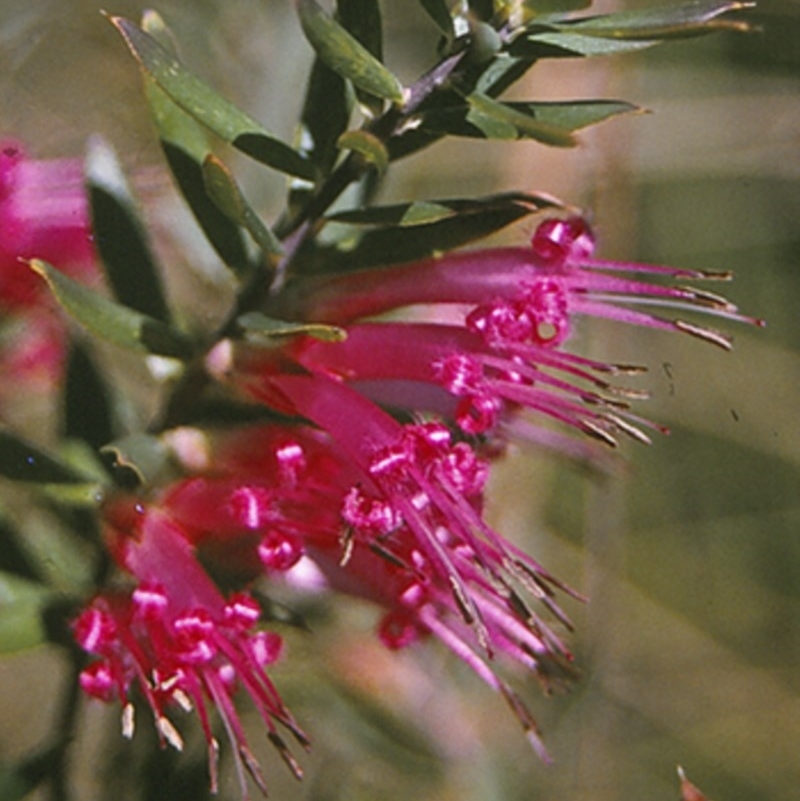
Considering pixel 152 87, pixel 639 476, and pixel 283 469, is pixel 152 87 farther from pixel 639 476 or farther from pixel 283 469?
pixel 639 476

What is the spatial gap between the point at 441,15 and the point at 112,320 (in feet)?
0.68

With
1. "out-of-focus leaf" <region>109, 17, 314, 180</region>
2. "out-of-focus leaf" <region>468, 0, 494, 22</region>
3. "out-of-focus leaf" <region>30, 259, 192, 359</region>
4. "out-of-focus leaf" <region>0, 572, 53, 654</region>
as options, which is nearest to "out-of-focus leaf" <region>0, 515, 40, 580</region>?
"out-of-focus leaf" <region>0, 572, 53, 654</region>

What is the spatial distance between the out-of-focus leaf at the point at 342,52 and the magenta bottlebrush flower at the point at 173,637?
0.81 ft

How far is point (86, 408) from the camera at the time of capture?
0.68m

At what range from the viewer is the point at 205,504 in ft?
2.14

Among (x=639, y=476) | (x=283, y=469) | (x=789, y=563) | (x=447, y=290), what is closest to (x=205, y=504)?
(x=283, y=469)

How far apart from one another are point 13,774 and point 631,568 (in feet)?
5.04

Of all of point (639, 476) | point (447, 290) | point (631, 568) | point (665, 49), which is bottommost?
point (631, 568)

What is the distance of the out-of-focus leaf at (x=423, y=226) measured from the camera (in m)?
0.57

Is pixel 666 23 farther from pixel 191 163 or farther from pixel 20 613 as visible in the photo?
pixel 20 613

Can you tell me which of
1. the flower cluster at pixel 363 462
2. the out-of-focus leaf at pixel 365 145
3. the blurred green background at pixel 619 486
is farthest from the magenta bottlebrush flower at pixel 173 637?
the out-of-focus leaf at pixel 365 145

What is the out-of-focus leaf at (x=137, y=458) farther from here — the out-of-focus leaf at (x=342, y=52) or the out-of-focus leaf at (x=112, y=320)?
the out-of-focus leaf at (x=342, y=52)

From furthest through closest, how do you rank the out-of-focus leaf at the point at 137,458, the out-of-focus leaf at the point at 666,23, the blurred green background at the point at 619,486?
the blurred green background at the point at 619,486 < the out-of-focus leaf at the point at 137,458 < the out-of-focus leaf at the point at 666,23

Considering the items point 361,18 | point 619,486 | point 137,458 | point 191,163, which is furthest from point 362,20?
point 619,486
